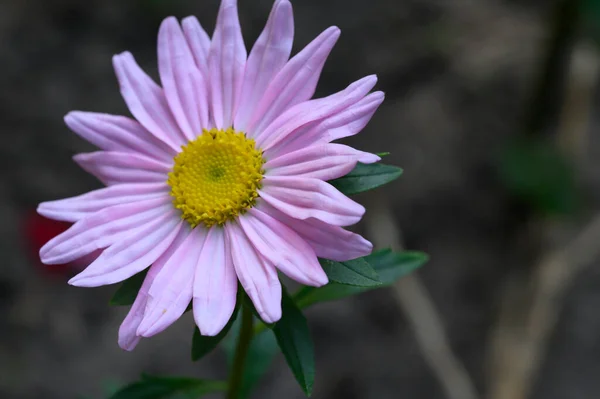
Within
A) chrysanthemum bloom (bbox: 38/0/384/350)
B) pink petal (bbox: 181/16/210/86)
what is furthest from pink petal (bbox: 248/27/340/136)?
pink petal (bbox: 181/16/210/86)

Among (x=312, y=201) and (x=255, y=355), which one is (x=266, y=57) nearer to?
(x=312, y=201)

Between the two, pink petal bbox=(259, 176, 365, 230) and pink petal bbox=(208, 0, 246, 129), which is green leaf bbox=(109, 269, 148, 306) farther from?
pink petal bbox=(208, 0, 246, 129)

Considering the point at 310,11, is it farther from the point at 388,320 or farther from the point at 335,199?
the point at 335,199

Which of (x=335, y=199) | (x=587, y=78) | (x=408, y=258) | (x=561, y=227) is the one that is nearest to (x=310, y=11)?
(x=587, y=78)

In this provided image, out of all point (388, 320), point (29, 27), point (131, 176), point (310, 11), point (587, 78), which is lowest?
point (388, 320)

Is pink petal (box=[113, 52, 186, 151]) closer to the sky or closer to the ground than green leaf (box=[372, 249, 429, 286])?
closer to the sky

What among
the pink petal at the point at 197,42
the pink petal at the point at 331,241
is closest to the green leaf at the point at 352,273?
the pink petal at the point at 331,241

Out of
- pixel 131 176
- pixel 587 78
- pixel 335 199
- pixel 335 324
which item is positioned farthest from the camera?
pixel 587 78

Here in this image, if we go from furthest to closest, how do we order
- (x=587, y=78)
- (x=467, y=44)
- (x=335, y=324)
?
(x=467, y=44)
(x=587, y=78)
(x=335, y=324)
